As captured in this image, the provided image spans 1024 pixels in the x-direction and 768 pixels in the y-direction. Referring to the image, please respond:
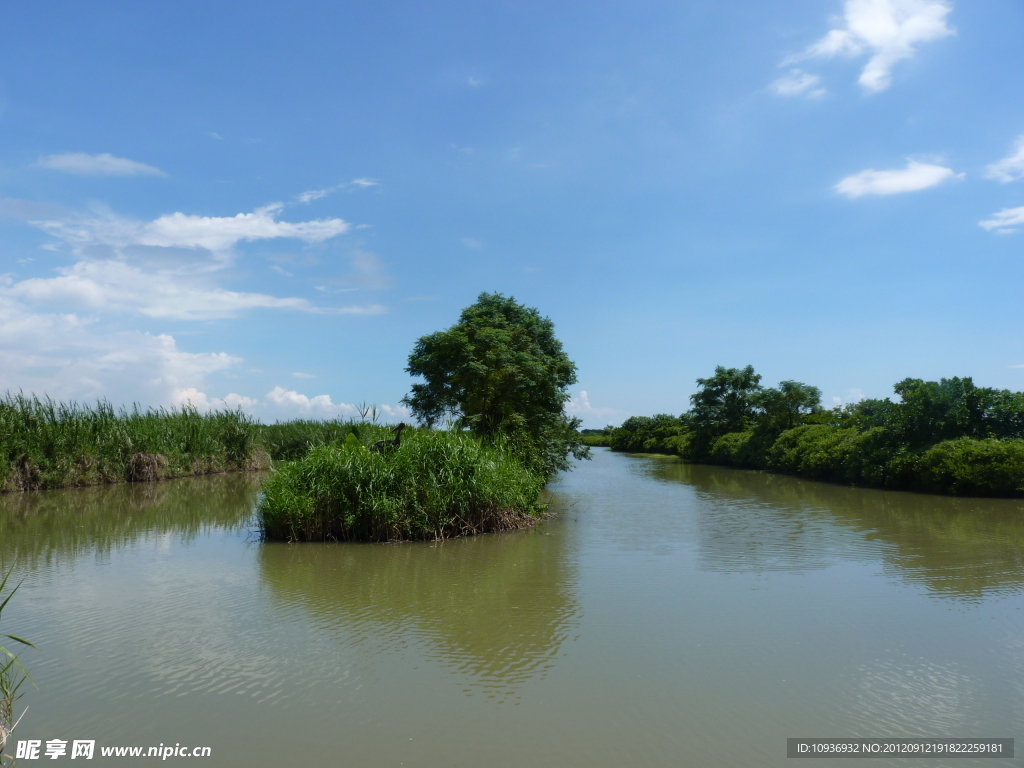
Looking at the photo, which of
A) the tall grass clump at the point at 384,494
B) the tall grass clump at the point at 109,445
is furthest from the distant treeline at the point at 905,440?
the tall grass clump at the point at 109,445

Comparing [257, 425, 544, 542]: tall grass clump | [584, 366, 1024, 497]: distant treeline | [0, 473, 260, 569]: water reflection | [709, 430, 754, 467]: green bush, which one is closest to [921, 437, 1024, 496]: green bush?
[584, 366, 1024, 497]: distant treeline

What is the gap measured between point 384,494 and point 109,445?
14.6m

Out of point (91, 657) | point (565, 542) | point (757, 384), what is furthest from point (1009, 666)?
point (757, 384)

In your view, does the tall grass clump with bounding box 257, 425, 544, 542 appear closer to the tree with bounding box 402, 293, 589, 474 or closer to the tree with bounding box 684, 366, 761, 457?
the tree with bounding box 402, 293, 589, 474

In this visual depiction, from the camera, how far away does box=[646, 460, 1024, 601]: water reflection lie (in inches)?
358

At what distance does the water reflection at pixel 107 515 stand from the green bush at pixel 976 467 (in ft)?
57.3

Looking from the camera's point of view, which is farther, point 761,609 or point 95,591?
point 95,591

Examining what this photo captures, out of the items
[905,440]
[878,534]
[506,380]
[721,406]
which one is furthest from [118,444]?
[721,406]

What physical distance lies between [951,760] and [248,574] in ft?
26.7

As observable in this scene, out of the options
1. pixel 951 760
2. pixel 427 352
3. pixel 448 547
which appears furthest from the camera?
pixel 427 352

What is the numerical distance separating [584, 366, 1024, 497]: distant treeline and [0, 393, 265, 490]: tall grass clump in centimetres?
2200

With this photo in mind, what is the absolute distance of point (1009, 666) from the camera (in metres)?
5.50

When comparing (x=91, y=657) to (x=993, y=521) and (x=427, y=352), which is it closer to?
(x=993, y=521)

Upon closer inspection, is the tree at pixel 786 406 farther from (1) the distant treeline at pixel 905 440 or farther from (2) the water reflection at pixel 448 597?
(2) the water reflection at pixel 448 597
